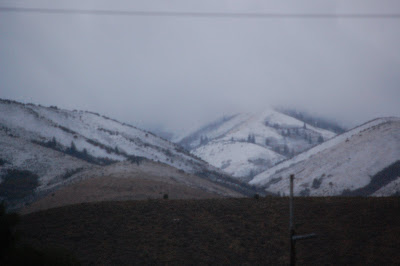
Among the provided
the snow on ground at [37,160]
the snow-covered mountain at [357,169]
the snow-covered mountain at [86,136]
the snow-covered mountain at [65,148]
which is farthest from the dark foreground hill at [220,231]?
the snow-covered mountain at [86,136]

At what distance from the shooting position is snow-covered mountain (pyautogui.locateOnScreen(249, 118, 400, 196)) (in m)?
94.2

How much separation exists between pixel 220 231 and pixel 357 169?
77161 millimetres

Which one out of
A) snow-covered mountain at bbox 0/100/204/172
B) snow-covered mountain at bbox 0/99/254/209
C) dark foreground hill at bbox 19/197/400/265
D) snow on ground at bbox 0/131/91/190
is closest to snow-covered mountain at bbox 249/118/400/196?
snow-covered mountain at bbox 0/99/254/209

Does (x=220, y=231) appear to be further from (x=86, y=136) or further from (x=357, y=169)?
(x=86, y=136)

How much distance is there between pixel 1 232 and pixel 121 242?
420 inches

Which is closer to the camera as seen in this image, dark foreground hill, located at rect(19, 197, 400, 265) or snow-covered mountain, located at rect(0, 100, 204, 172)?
dark foreground hill, located at rect(19, 197, 400, 265)

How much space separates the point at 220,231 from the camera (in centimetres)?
3369

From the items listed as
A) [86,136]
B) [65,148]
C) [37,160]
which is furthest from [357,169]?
[86,136]

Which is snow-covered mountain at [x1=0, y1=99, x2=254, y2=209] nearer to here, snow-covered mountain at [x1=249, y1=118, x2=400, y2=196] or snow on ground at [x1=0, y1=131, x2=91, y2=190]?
snow on ground at [x1=0, y1=131, x2=91, y2=190]

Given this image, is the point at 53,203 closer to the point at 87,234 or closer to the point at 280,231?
the point at 87,234

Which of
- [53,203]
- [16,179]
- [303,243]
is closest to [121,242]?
[303,243]

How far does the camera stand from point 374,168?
331 feet

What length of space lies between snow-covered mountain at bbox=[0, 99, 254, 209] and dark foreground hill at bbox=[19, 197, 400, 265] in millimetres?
41584

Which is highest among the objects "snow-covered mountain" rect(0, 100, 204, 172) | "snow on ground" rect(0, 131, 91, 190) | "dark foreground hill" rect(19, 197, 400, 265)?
"snow-covered mountain" rect(0, 100, 204, 172)
